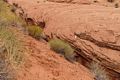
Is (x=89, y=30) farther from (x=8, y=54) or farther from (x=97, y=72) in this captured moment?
(x=8, y=54)

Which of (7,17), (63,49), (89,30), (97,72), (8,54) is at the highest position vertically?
(8,54)

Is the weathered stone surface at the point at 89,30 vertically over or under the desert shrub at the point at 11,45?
under

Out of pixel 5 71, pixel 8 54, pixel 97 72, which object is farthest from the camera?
pixel 97 72

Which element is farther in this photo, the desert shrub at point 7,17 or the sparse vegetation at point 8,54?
the desert shrub at point 7,17

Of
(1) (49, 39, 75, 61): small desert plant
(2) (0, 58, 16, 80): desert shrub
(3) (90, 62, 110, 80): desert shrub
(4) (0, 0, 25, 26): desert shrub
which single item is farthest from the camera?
(1) (49, 39, 75, 61): small desert plant

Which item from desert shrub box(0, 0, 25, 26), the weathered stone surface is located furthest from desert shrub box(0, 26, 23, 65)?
the weathered stone surface

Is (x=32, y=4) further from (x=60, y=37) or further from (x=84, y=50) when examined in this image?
(x=84, y=50)

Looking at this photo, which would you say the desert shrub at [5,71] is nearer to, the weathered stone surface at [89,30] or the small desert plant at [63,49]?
the small desert plant at [63,49]

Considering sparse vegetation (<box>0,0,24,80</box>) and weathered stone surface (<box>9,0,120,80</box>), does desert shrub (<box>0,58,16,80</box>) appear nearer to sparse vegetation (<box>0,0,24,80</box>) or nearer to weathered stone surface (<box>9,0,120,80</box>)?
sparse vegetation (<box>0,0,24,80</box>)

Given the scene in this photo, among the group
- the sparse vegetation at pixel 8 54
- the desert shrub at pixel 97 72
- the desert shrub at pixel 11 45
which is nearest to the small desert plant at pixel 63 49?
the desert shrub at pixel 97 72

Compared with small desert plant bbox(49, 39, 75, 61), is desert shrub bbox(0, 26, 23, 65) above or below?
above

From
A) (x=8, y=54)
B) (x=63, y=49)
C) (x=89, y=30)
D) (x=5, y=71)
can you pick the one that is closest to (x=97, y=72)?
(x=63, y=49)

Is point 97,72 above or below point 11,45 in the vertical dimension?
below

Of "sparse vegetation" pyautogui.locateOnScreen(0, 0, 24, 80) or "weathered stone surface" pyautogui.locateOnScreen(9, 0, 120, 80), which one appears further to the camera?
"weathered stone surface" pyautogui.locateOnScreen(9, 0, 120, 80)
